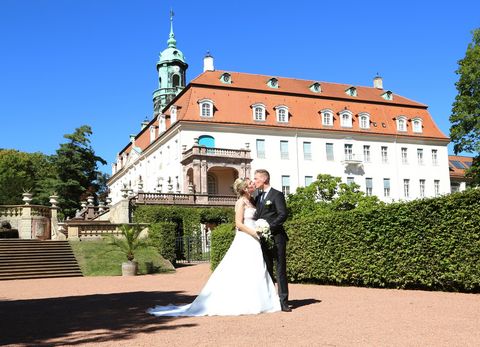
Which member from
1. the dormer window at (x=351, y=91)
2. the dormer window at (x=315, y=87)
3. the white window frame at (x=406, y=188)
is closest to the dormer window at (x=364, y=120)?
the dormer window at (x=351, y=91)

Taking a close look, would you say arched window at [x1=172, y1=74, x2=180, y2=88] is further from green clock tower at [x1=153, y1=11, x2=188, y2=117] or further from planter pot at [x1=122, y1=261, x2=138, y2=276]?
planter pot at [x1=122, y1=261, x2=138, y2=276]

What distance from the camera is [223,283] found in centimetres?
832

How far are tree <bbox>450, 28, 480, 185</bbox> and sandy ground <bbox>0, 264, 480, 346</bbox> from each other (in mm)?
27214

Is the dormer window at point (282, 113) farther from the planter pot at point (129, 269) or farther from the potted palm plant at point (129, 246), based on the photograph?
the planter pot at point (129, 269)

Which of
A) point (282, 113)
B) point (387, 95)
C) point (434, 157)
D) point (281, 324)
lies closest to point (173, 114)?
point (282, 113)

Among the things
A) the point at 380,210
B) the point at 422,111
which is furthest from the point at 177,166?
the point at 380,210

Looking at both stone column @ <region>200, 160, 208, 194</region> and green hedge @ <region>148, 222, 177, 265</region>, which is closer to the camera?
green hedge @ <region>148, 222, 177, 265</region>

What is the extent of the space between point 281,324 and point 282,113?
144 ft

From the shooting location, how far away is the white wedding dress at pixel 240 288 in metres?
8.07

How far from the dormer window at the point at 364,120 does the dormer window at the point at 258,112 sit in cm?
1089

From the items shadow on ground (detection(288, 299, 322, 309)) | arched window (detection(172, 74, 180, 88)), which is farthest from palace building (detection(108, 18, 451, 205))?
shadow on ground (detection(288, 299, 322, 309))

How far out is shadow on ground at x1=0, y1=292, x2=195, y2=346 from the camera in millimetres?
6477

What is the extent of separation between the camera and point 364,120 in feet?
175

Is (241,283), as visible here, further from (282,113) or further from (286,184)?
(282,113)
